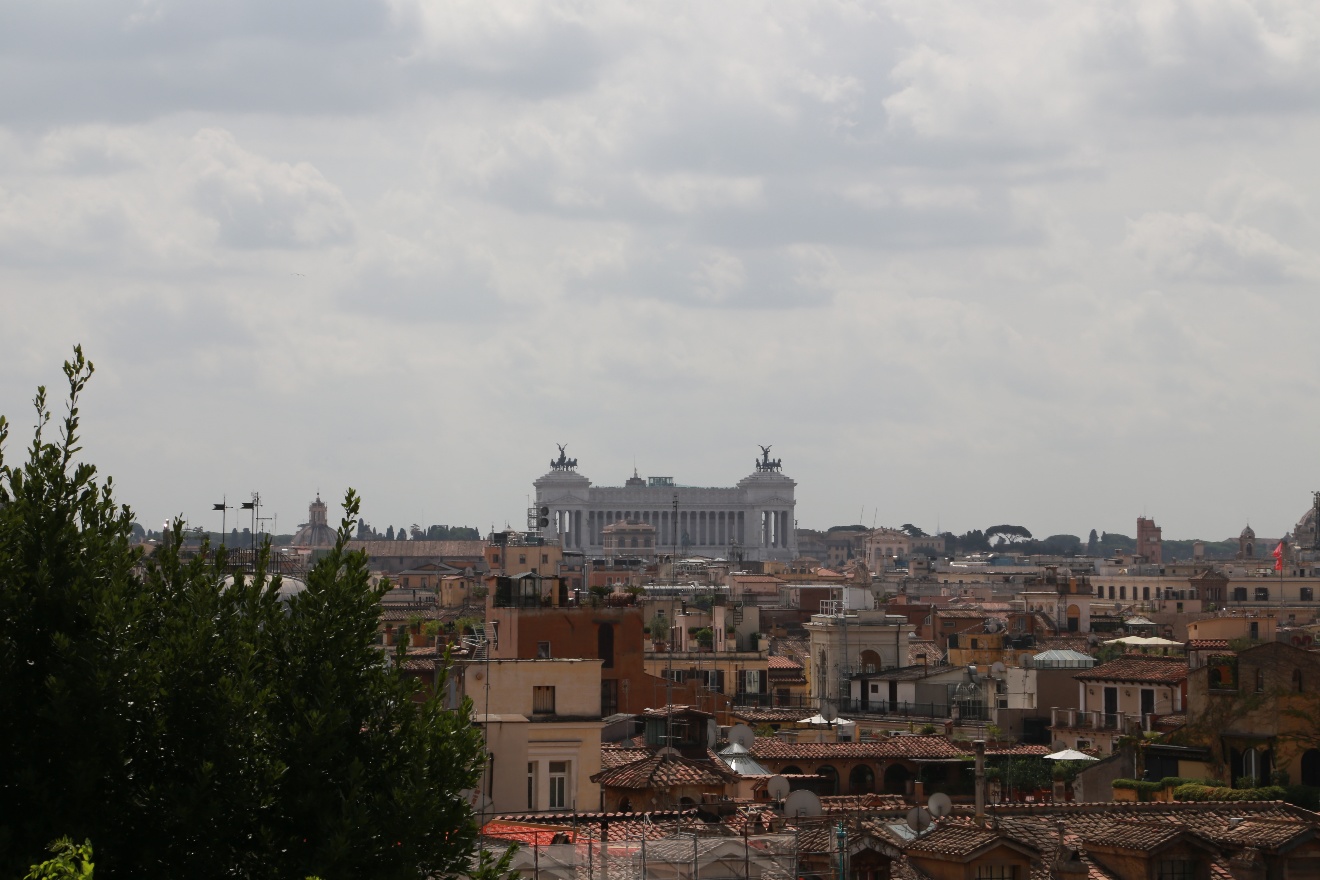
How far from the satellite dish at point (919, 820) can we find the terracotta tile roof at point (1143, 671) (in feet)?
52.8

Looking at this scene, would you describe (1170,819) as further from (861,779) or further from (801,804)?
(861,779)

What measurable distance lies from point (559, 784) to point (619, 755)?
2.99 metres

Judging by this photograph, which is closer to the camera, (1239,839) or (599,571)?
(1239,839)

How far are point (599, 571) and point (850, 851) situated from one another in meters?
71.8

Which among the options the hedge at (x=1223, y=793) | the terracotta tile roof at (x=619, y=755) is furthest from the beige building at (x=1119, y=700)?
the terracotta tile roof at (x=619, y=755)

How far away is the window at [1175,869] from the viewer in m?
21.6

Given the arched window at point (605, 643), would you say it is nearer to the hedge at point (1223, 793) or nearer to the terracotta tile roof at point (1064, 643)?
the hedge at point (1223, 793)

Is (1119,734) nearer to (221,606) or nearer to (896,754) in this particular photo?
(896,754)

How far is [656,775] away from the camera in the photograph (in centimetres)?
2494

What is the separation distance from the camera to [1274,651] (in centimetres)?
3250

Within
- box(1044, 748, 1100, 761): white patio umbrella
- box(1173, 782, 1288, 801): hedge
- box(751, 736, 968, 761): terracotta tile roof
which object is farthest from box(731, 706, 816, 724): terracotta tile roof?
box(1173, 782, 1288, 801): hedge

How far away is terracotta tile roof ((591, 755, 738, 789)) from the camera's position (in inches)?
973

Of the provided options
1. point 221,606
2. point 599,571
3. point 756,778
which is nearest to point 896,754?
point 756,778

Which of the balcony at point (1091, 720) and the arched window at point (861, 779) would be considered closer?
the arched window at point (861, 779)
